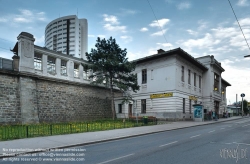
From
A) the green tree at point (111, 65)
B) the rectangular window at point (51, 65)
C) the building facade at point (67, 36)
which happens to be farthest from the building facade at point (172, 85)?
the building facade at point (67, 36)

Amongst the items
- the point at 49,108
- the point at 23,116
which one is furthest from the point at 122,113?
the point at 23,116

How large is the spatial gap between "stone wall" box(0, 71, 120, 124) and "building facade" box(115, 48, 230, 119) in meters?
7.03

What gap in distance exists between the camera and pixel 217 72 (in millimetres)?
46000

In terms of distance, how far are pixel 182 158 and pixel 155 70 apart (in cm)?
2850

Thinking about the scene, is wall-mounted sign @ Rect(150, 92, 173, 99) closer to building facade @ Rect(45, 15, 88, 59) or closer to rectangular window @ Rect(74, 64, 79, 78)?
rectangular window @ Rect(74, 64, 79, 78)

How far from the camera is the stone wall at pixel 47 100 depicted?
22.5m

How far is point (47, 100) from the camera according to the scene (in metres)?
26.8

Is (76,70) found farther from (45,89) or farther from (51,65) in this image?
(45,89)

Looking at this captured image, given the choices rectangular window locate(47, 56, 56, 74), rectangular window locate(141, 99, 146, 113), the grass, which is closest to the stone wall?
rectangular window locate(47, 56, 56, 74)

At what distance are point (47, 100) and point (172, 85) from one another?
60.6 feet

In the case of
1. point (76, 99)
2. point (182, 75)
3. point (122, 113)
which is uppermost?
point (182, 75)

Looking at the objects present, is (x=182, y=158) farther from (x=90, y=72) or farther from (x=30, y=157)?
(x=90, y=72)

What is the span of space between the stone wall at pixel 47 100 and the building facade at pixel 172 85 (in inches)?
277

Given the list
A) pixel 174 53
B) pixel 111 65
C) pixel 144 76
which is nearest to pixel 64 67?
pixel 111 65
